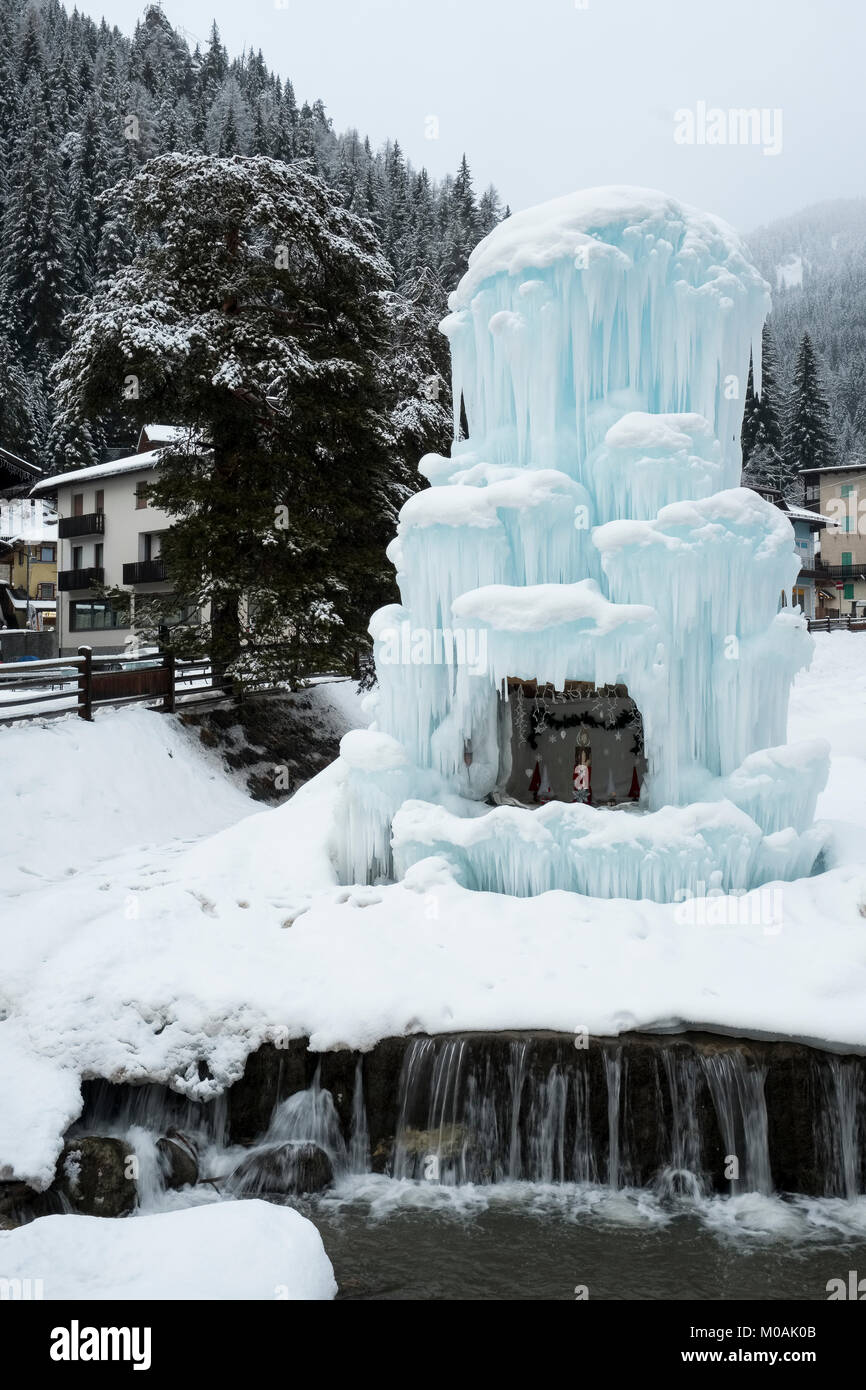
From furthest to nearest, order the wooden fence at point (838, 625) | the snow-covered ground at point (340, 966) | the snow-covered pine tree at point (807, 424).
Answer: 1. the snow-covered pine tree at point (807, 424)
2. the wooden fence at point (838, 625)
3. the snow-covered ground at point (340, 966)

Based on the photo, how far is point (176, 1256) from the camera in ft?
20.0

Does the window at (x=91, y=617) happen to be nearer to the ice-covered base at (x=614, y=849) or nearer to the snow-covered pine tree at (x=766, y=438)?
the ice-covered base at (x=614, y=849)

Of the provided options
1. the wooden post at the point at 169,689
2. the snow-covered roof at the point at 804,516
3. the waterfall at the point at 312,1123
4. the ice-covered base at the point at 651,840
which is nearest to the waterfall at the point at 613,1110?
the waterfall at the point at 312,1123

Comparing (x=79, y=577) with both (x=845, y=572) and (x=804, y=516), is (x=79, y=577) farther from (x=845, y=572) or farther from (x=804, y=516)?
(x=845, y=572)

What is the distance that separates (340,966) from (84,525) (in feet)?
136

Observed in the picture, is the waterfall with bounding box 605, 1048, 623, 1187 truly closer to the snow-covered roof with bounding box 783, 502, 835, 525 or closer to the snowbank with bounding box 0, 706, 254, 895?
the snowbank with bounding box 0, 706, 254, 895

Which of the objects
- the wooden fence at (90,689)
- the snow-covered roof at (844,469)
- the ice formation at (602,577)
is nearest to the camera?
the ice formation at (602,577)

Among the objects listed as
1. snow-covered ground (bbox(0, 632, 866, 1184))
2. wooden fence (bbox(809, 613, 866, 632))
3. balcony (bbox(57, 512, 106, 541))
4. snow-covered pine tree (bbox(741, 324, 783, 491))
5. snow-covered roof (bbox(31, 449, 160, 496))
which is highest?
snow-covered pine tree (bbox(741, 324, 783, 491))

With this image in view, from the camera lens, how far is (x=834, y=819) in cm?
1346

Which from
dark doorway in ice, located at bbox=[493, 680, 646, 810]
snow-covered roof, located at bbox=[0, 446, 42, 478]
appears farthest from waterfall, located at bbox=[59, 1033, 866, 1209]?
snow-covered roof, located at bbox=[0, 446, 42, 478]

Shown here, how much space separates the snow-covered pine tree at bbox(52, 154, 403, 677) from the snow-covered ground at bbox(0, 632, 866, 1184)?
877 centimetres

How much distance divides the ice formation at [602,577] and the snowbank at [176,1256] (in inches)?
215

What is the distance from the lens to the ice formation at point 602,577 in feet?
37.2

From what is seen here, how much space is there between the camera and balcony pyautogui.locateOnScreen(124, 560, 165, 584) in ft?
143
